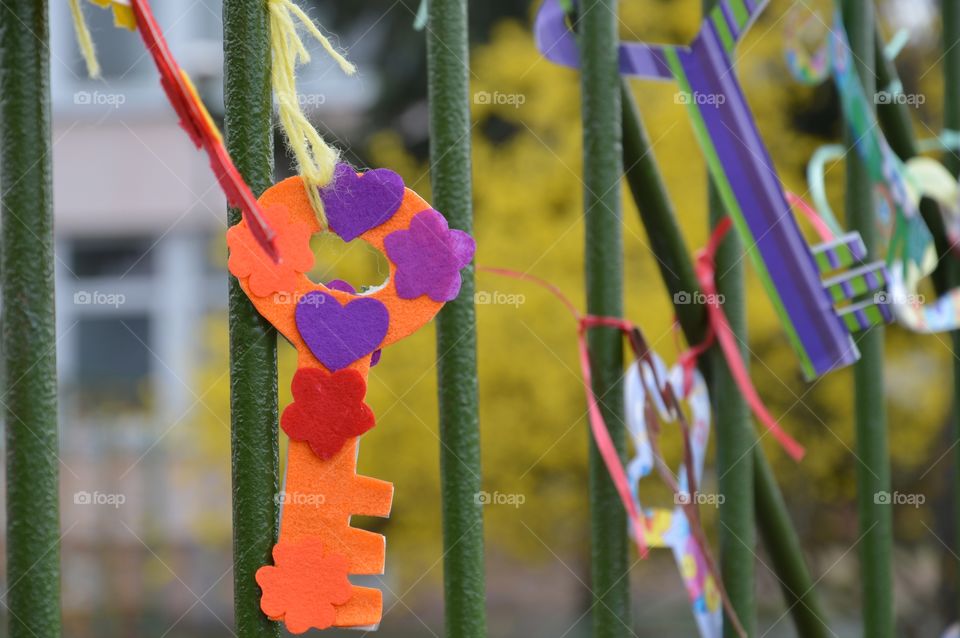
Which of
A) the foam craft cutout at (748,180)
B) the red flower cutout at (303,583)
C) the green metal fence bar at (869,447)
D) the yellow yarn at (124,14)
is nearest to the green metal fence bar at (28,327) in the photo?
the yellow yarn at (124,14)

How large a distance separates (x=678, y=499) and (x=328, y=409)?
525mm

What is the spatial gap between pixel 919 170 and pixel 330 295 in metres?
0.95

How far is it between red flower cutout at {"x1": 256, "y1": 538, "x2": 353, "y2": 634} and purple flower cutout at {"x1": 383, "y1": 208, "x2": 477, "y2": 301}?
167 millimetres

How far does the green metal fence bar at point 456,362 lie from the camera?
76 cm

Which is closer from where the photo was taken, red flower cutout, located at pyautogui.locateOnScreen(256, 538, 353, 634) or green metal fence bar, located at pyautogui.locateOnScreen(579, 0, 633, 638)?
red flower cutout, located at pyautogui.locateOnScreen(256, 538, 353, 634)

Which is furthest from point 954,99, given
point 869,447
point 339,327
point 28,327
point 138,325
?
point 138,325

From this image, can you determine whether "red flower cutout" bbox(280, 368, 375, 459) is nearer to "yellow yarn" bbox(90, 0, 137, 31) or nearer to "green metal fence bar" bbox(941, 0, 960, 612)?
"yellow yarn" bbox(90, 0, 137, 31)

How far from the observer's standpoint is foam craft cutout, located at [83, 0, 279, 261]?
0.61 metres

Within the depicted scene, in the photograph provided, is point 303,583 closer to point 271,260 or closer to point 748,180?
point 271,260

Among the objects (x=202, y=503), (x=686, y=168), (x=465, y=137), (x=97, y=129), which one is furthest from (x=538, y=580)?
(x=465, y=137)

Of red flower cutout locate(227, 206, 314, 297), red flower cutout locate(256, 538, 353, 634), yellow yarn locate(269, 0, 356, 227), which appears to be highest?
yellow yarn locate(269, 0, 356, 227)

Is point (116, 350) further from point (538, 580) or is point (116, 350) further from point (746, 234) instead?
point (746, 234)

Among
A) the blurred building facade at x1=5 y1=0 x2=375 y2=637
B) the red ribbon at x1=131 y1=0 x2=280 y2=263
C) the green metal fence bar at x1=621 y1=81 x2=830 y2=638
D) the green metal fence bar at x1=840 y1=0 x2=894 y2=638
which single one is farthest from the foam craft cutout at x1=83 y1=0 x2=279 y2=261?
the blurred building facade at x1=5 y1=0 x2=375 y2=637

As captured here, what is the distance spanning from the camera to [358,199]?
65 cm
